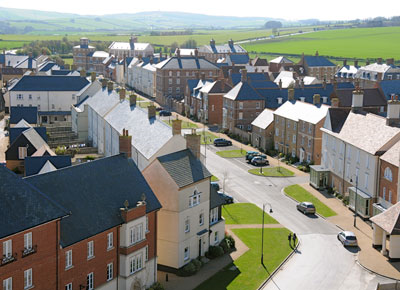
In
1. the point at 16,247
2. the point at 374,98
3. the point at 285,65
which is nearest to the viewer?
the point at 16,247

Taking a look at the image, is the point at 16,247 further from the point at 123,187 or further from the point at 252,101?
the point at 252,101

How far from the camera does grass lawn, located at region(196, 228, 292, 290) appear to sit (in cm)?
4234

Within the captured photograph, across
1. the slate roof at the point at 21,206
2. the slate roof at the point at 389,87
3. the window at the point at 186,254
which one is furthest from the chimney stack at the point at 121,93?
the slate roof at the point at 389,87

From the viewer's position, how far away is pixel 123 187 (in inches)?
1571

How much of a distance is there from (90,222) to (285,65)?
12494 cm

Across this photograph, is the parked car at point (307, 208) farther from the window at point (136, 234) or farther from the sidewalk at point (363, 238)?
the window at point (136, 234)

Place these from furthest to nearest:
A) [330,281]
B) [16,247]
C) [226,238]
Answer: [226,238] < [330,281] < [16,247]

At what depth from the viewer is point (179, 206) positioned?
4391 cm

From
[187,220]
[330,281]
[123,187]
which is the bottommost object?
[330,281]

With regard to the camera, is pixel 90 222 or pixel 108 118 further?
pixel 108 118

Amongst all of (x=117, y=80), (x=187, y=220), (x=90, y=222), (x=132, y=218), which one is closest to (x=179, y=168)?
(x=187, y=220)

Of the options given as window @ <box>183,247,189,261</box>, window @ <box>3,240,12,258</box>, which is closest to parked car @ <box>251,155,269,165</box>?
window @ <box>183,247,189,261</box>

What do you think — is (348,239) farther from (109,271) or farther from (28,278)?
(28,278)

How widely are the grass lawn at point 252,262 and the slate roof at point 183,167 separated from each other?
24.9 ft
